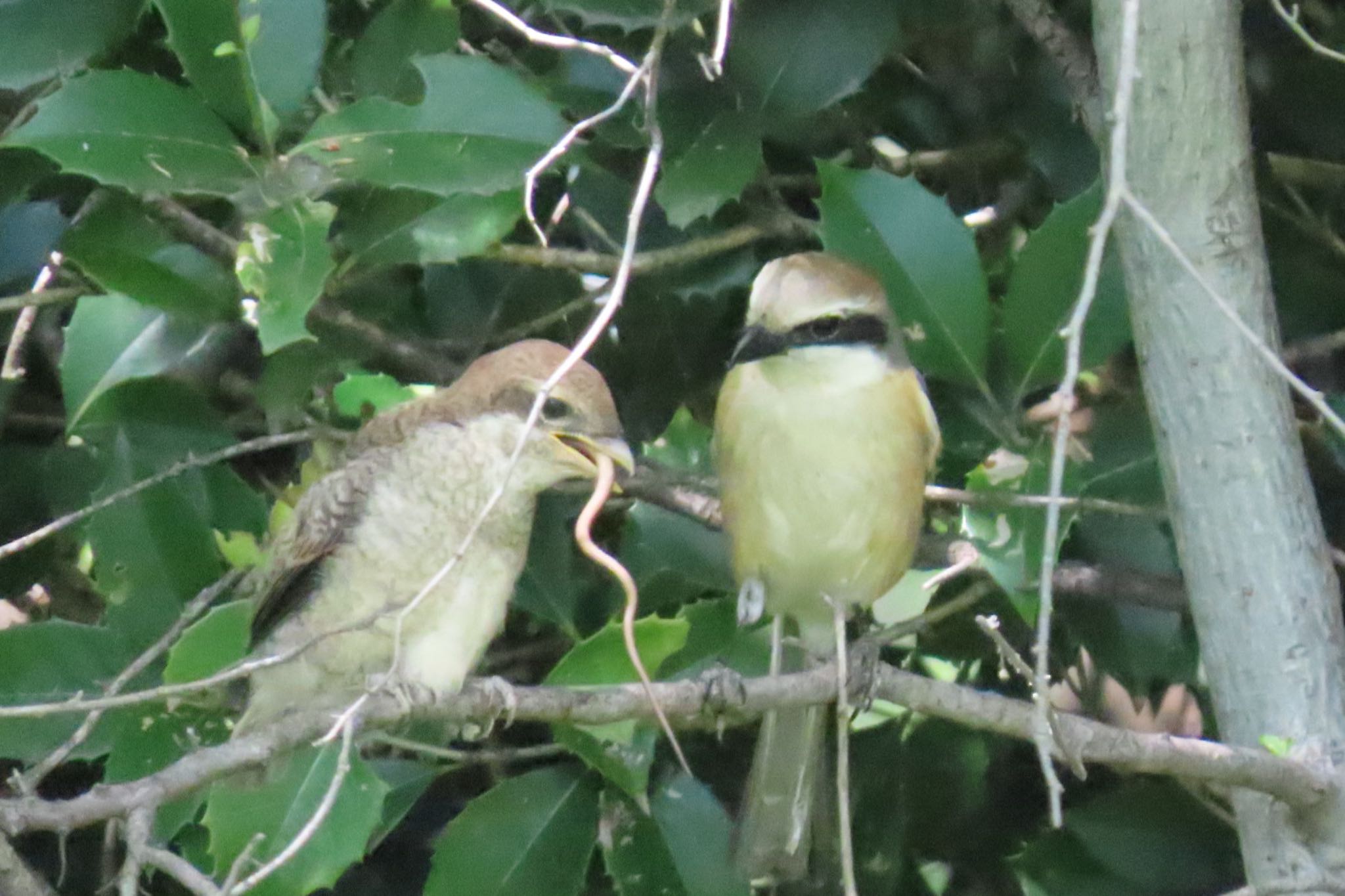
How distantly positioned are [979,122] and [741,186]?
59cm

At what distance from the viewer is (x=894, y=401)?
2592mm

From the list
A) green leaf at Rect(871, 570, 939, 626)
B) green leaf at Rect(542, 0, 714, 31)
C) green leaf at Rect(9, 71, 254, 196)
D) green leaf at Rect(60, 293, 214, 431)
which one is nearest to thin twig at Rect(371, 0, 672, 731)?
green leaf at Rect(542, 0, 714, 31)

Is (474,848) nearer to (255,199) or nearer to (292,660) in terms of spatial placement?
(292,660)

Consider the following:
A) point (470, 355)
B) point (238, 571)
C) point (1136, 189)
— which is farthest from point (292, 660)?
point (1136, 189)

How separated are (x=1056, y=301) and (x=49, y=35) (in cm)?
143

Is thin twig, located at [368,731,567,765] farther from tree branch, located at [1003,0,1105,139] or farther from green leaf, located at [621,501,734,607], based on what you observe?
tree branch, located at [1003,0,1105,139]

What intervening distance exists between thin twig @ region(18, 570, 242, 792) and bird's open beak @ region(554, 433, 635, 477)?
0.58 m

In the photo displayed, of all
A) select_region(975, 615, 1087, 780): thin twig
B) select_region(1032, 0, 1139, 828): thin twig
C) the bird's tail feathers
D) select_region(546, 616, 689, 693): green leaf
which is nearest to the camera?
select_region(1032, 0, 1139, 828): thin twig

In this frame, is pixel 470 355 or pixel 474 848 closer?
pixel 474 848

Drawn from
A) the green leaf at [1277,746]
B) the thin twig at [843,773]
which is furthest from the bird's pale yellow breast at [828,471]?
the green leaf at [1277,746]

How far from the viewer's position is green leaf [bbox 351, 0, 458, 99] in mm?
2475

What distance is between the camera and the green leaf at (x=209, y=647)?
7.41 ft

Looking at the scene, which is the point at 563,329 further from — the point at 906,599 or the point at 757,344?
the point at 906,599

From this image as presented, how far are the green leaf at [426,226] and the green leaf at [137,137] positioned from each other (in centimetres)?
19
